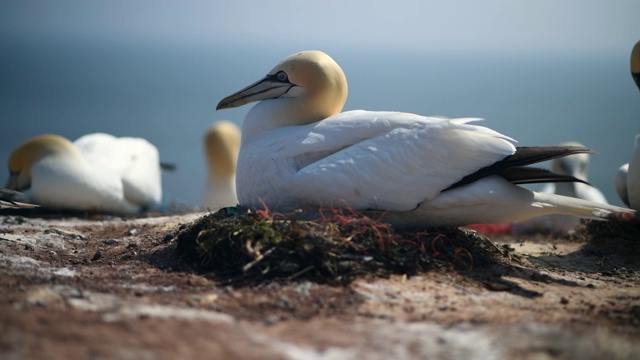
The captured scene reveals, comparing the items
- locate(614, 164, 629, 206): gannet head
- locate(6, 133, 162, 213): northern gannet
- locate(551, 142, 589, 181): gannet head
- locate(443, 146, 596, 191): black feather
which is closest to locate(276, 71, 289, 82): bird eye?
locate(443, 146, 596, 191): black feather

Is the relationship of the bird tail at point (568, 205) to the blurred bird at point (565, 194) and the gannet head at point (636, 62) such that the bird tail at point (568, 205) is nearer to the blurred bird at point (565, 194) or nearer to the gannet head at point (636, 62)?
the gannet head at point (636, 62)

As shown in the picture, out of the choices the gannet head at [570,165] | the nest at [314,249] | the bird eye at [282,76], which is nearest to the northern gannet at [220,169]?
the gannet head at [570,165]

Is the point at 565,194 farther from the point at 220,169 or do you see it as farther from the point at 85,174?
the point at 85,174

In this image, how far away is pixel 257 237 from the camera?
5.21 meters

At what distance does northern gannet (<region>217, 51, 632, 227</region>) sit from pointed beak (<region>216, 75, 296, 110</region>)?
1.86 feet

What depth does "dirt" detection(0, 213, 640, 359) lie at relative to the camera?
353cm

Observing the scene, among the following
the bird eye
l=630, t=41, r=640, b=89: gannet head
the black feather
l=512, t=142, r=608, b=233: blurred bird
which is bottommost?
l=512, t=142, r=608, b=233: blurred bird

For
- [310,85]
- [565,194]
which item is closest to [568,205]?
[310,85]

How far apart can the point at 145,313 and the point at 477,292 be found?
6.93 ft

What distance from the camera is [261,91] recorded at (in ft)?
21.6

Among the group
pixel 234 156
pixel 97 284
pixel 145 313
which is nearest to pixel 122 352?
pixel 145 313

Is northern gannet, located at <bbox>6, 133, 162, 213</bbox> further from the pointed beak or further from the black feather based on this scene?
the black feather

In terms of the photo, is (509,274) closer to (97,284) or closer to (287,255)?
(287,255)

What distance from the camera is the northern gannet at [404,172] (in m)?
5.63
